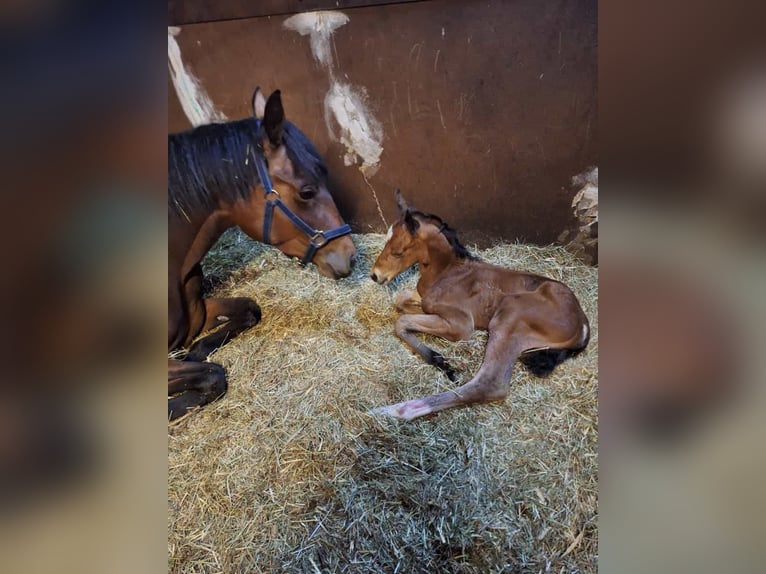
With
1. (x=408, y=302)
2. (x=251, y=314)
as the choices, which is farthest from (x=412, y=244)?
(x=251, y=314)

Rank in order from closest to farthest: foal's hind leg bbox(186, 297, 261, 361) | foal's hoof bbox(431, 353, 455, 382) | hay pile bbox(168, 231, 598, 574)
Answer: hay pile bbox(168, 231, 598, 574)
foal's hoof bbox(431, 353, 455, 382)
foal's hind leg bbox(186, 297, 261, 361)

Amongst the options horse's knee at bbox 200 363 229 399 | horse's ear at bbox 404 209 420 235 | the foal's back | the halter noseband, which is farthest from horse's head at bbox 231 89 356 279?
horse's knee at bbox 200 363 229 399

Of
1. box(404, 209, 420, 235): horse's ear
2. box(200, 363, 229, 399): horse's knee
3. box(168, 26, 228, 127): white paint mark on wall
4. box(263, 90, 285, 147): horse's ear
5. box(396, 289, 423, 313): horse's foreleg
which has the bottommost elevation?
box(200, 363, 229, 399): horse's knee

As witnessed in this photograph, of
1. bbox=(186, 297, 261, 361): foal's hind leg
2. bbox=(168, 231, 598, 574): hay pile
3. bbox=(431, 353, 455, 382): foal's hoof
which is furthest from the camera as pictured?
bbox=(186, 297, 261, 361): foal's hind leg

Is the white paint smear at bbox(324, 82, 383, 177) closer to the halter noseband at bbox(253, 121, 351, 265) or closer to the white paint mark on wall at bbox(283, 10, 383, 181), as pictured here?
the white paint mark on wall at bbox(283, 10, 383, 181)

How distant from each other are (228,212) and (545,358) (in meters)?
1.14

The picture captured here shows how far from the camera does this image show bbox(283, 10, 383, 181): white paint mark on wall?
1.48m

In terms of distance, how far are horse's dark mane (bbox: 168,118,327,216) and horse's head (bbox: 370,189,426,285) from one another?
0.32 metres

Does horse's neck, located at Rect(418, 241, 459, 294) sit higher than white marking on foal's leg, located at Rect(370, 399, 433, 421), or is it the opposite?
horse's neck, located at Rect(418, 241, 459, 294)

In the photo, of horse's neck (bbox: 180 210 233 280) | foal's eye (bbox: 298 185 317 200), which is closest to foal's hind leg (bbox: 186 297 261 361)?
horse's neck (bbox: 180 210 233 280)

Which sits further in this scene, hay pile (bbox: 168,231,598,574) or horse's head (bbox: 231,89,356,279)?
horse's head (bbox: 231,89,356,279)
